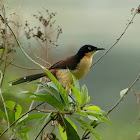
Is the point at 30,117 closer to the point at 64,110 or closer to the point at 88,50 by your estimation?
the point at 64,110

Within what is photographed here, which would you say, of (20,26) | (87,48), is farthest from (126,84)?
(20,26)

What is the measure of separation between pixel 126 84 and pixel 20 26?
19.1ft

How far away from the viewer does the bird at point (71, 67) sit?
1.89m

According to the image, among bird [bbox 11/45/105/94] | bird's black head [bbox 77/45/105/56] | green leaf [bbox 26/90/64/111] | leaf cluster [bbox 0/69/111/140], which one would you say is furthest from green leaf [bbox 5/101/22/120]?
bird's black head [bbox 77/45/105/56]

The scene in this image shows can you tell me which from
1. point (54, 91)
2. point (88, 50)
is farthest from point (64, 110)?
point (88, 50)

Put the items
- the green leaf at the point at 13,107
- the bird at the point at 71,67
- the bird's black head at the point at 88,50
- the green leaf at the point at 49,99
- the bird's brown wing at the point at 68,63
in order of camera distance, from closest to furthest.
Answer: the green leaf at the point at 49,99 → the green leaf at the point at 13,107 → the bird at the point at 71,67 → the bird's brown wing at the point at 68,63 → the bird's black head at the point at 88,50

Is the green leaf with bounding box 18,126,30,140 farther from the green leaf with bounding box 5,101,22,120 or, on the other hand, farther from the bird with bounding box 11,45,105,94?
the bird with bounding box 11,45,105,94

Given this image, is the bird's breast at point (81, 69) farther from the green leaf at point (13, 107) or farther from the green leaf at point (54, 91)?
the green leaf at point (54, 91)

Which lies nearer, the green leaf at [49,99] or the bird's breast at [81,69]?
the green leaf at [49,99]

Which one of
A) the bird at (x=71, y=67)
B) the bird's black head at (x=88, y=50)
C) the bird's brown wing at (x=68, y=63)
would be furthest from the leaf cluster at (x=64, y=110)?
the bird's black head at (x=88, y=50)

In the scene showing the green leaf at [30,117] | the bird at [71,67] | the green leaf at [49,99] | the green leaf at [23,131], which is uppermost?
the green leaf at [49,99]

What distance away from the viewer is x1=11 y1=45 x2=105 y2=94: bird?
1889mm

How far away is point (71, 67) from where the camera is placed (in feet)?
6.81

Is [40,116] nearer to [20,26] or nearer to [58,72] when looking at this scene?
[20,26]
